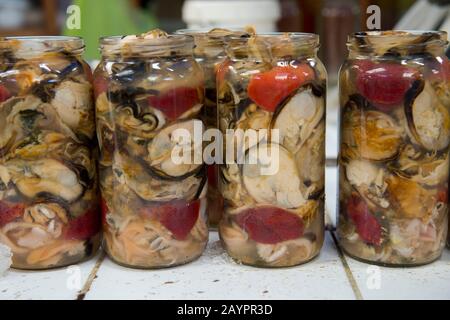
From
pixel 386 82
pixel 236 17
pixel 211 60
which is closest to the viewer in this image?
pixel 386 82

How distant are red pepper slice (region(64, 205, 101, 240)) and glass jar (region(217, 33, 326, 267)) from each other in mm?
176

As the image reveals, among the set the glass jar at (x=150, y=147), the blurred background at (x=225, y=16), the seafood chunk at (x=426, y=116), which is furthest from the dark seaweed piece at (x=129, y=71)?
the blurred background at (x=225, y=16)

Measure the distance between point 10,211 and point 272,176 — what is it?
33cm

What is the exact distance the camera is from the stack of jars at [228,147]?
73 centimetres

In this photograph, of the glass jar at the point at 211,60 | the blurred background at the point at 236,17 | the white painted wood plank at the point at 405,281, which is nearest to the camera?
the white painted wood plank at the point at 405,281

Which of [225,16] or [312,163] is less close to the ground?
[225,16]

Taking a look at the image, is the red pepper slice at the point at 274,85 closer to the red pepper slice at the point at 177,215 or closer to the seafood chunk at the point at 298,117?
the seafood chunk at the point at 298,117

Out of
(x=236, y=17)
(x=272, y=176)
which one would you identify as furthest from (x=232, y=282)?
(x=236, y=17)

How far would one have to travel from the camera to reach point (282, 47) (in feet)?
2.41

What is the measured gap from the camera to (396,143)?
734 millimetres

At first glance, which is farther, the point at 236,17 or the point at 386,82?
the point at 236,17

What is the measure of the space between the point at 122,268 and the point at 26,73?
27cm

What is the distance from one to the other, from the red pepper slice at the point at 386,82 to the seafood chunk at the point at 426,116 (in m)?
0.01

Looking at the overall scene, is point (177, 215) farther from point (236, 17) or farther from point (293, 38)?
point (236, 17)
